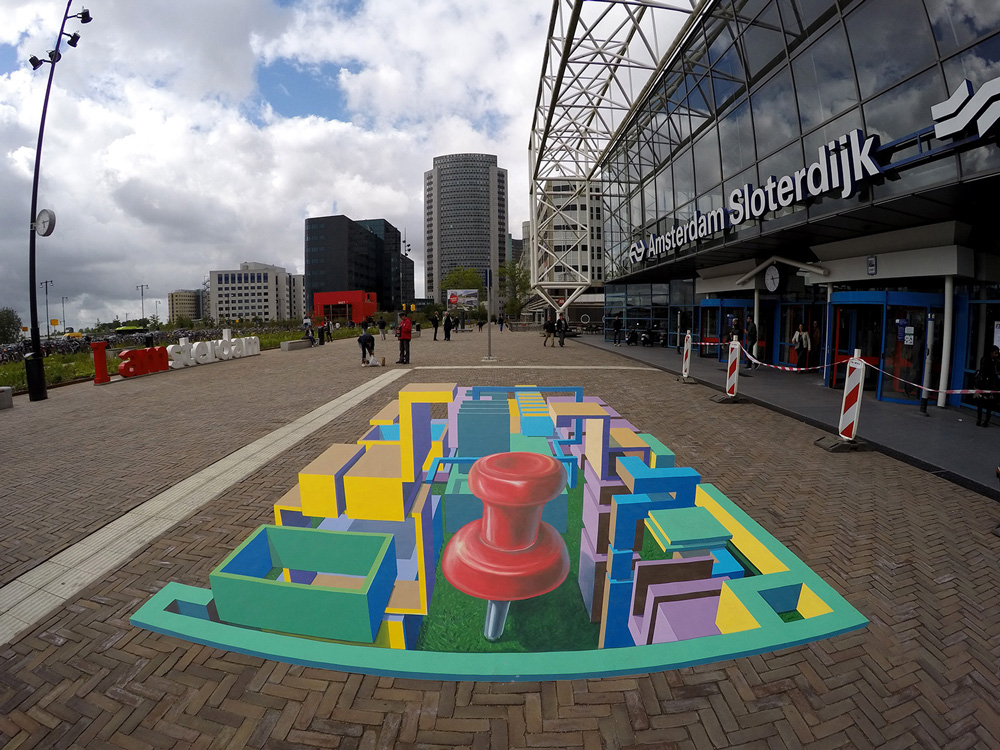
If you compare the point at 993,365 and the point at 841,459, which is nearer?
the point at 841,459

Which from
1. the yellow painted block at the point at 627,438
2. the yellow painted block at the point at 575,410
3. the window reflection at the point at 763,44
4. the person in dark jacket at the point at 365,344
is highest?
the window reflection at the point at 763,44

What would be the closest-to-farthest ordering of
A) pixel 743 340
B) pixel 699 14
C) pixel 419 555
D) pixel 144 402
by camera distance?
pixel 419 555
pixel 144 402
pixel 699 14
pixel 743 340

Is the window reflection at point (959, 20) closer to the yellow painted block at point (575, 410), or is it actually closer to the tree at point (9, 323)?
the yellow painted block at point (575, 410)

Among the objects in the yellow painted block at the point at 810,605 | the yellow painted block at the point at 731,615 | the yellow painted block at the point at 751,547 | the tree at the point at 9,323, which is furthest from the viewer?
the tree at the point at 9,323

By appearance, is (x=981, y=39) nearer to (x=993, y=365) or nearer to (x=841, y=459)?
(x=993, y=365)

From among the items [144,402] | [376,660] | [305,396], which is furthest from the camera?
[305,396]

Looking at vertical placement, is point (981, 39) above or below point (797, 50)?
below

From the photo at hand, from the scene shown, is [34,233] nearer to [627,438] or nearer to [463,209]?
[627,438]

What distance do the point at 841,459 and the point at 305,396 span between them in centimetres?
1047

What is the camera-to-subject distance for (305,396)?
11453 millimetres

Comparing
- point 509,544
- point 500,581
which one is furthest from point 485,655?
point 509,544

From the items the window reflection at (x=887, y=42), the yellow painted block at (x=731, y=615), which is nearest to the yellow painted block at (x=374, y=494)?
the yellow painted block at (x=731, y=615)

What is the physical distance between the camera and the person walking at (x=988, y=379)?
7762 mm

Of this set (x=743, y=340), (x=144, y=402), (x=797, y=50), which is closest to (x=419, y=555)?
(x=144, y=402)
